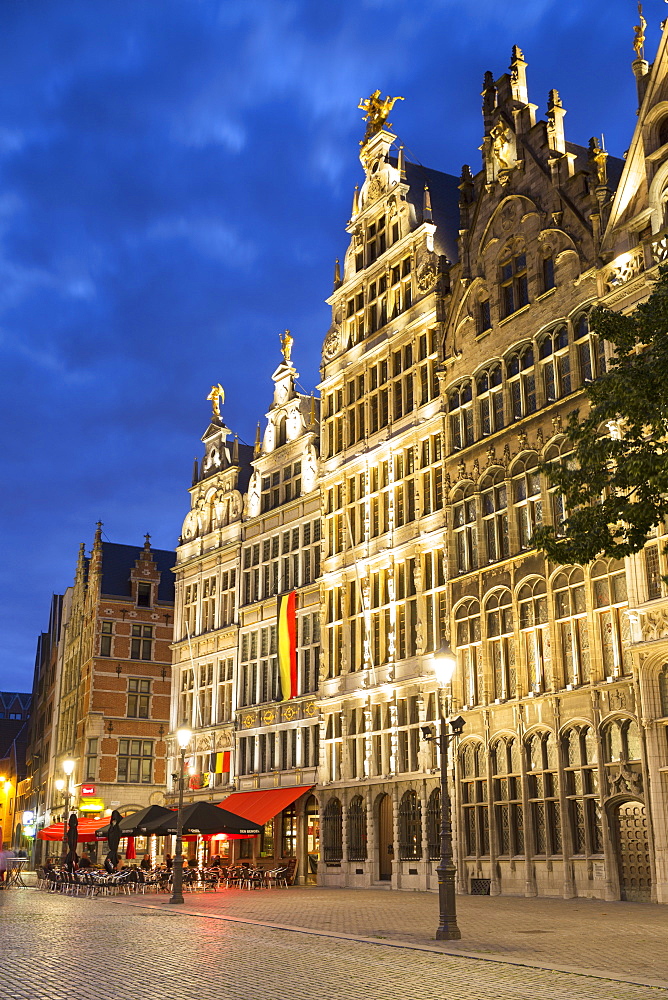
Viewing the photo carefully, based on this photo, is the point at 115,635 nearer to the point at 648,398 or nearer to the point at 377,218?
the point at 377,218

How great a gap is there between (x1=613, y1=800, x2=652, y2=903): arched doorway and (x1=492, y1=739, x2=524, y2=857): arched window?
157 inches

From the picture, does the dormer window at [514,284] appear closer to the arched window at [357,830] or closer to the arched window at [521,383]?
the arched window at [521,383]

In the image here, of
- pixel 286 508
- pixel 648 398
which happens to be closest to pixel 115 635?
pixel 286 508

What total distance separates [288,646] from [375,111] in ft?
75.1

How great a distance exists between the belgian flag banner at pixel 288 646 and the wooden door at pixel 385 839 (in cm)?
778

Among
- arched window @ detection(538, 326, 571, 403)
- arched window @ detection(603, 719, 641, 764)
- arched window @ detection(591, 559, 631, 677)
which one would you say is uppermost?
arched window @ detection(538, 326, 571, 403)

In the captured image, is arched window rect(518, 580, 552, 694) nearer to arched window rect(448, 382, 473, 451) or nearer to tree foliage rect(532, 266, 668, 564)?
arched window rect(448, 382, 473, 451)

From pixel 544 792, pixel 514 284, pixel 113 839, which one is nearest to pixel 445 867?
pixel 544 792

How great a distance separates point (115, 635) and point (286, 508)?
24.4 m

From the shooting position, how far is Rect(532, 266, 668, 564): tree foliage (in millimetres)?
15750

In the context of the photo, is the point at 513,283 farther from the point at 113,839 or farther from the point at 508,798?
the point at 113,839

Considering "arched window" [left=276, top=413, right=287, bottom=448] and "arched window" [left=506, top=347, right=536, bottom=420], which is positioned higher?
"arched window" [left=276, top=413, right=287, bottom=448]

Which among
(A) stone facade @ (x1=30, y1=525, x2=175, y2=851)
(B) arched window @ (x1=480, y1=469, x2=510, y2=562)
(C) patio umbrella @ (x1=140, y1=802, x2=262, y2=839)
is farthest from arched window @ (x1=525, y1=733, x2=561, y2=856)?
(A) stone facade @ (x1=30, y1=525, x2=175, y2=851)

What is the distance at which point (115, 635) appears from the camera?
2648 inches
